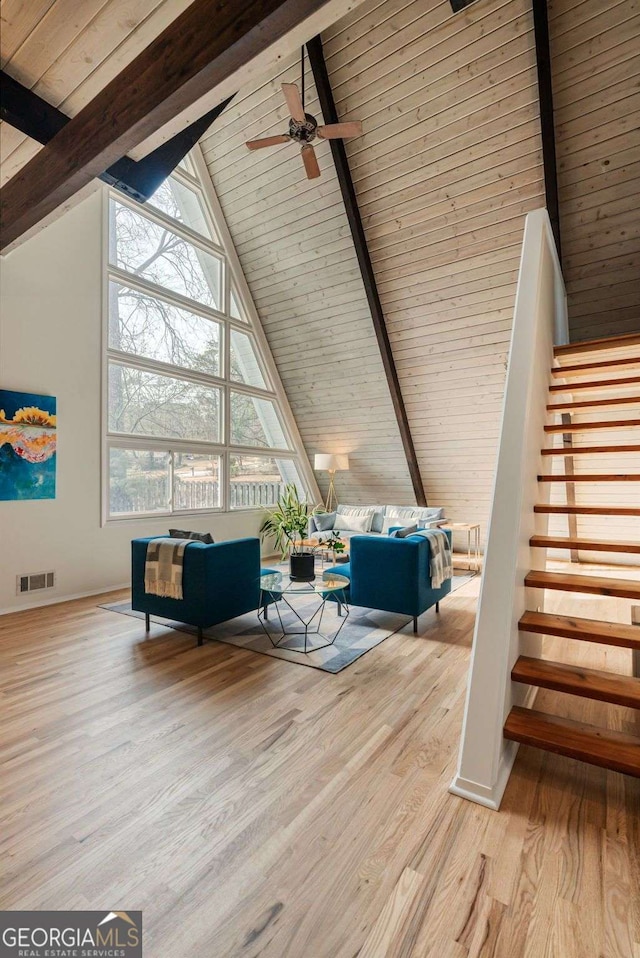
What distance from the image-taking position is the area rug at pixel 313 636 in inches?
124

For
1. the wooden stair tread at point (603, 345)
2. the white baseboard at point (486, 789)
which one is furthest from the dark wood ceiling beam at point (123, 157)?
the white baseboard at point (486, 789)

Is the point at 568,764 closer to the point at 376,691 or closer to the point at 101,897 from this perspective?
the point at 376,691

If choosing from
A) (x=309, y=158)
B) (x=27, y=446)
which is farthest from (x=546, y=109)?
(x=27, y=446)

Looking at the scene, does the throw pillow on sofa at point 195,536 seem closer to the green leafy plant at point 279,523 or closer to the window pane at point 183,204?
the green leafy plant at point 279,523

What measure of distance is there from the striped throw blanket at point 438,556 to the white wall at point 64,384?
3.29 metres

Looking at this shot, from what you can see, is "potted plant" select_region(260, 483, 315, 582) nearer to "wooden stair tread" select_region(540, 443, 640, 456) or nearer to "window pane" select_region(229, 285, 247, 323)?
"window pane" select_region(229, 285, 247, 323)

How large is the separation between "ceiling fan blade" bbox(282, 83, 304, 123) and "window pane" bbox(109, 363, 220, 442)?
3.11m

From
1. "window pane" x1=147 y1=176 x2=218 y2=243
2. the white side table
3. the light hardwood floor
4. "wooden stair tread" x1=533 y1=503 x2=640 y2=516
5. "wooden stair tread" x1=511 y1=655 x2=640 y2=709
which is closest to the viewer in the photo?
the light hardwood floor

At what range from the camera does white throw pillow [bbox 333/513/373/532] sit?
6.82m

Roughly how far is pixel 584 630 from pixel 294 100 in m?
3.62

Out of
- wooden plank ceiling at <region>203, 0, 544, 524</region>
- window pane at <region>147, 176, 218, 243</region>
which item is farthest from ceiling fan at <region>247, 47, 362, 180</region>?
window pane at <region>147, 176, 218, 243</region>

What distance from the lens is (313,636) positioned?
3578mm

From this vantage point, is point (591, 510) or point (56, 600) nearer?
point (591, 510)

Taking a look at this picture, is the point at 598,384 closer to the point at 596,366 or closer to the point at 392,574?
the point at 596,366
